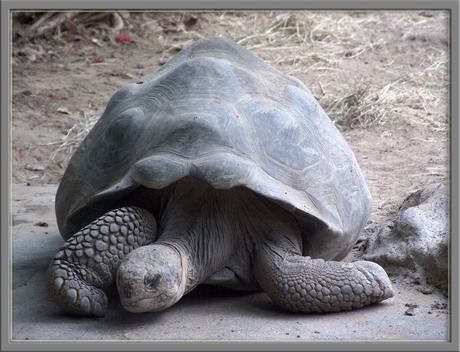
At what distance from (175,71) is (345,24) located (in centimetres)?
594

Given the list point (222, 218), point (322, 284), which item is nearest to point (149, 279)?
point (222, 218)

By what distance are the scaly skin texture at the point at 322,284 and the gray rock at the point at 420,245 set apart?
Result: 0.34 meters

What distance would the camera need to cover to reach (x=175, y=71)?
3281mm

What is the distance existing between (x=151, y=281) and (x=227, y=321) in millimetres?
401

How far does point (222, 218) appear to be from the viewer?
3084 mm

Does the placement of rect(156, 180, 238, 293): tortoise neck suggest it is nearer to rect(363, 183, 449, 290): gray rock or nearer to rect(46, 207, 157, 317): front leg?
rect(46, 207, 157, 317): front leg

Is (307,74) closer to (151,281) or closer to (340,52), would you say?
(340,52)

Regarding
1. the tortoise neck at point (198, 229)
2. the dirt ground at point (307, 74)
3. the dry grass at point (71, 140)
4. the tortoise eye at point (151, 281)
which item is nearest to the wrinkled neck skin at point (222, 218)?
the tortoise neck at point (198, 229)

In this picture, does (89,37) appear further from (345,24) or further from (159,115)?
(159,115)

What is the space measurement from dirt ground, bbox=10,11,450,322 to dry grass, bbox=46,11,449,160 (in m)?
0.01

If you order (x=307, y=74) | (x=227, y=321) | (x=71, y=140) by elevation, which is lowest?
(x=227, y=321)

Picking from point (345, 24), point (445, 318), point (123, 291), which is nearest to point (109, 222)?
point (123, 291)

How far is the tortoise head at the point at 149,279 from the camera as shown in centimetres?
253

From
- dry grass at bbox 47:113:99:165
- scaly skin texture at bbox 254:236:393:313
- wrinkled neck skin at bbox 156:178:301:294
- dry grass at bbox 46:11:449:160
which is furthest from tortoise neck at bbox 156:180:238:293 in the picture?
dry grass at bbox 46:11:449:160
